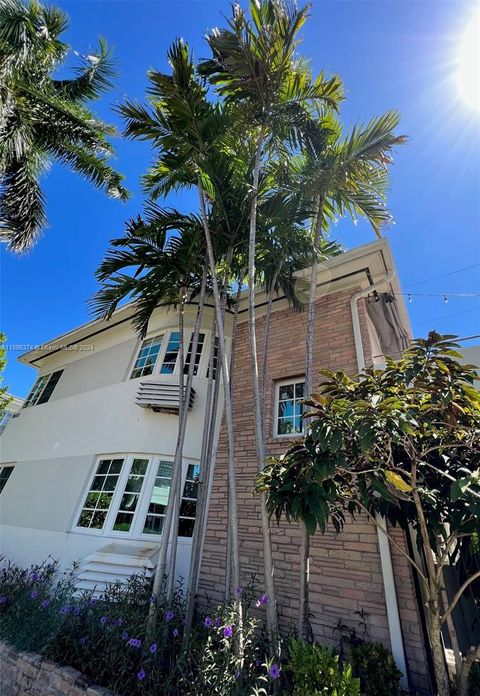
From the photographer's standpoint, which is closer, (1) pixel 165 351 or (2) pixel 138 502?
(2) pixel 138 502

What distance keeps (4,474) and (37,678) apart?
814 cm

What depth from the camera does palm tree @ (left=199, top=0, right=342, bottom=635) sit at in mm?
4293

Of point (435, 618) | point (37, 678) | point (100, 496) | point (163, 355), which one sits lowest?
point (37, 678)

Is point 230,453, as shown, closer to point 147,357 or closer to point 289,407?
point 289,407

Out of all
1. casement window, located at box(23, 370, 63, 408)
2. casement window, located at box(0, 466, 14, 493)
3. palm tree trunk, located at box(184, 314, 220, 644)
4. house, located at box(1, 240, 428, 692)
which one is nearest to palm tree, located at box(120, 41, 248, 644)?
palm tree trunk, located at box(184, 314, 220, 644)

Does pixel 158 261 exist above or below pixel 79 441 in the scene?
above

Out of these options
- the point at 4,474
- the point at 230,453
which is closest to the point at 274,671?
the point at 230,453

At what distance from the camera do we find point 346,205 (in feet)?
17.9

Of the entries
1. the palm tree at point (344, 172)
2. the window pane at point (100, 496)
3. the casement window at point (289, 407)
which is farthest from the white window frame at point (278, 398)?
the window pane at point (100, 496)

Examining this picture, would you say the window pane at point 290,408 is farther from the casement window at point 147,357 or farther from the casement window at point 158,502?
the casement window at point 147,357

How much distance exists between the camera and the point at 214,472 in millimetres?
6016

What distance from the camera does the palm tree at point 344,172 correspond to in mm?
4688

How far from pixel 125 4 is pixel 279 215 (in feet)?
18.1

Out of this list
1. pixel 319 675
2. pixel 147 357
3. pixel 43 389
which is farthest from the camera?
pixel 43 389
